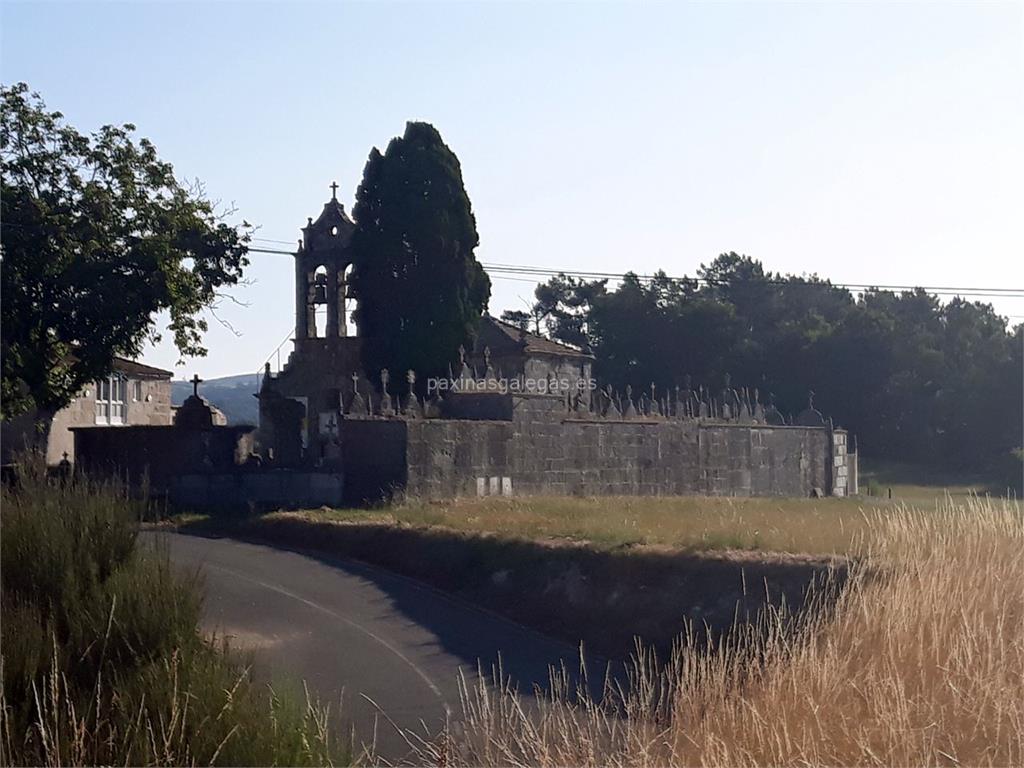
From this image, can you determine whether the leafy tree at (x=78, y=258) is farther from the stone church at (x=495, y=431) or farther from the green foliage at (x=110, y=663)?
the green foliage at (x=110, y=663)

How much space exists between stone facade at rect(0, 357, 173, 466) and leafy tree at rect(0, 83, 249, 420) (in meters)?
11.3

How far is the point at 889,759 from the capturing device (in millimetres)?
7781

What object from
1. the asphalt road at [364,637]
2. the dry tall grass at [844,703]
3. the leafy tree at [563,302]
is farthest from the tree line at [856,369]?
the dry tall grass at [844,703]

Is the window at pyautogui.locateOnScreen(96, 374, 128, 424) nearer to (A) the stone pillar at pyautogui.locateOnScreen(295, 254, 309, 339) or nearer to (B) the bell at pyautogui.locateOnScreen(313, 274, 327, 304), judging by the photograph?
(A) the stone pillar at pyautogui.locateOnScreen(295, 254, 309, 339)

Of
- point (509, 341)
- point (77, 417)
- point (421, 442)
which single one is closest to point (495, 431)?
point (421, 442)

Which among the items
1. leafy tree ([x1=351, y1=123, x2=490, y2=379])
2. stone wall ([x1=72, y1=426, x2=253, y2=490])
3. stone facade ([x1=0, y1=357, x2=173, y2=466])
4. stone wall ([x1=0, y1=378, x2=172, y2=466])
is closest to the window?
stone facade ([x1=0, y1=357, x2=173, y2=466])

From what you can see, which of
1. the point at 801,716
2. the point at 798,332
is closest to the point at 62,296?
the point at 801,716

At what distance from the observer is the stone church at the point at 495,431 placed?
2647 centimetres

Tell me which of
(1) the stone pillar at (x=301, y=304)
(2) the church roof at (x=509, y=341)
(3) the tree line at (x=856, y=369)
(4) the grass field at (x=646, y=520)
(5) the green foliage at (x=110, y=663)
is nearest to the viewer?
(5) the green foliage at (x=110, y=663)

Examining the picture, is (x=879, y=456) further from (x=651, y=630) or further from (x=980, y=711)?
(x=980, y=711)

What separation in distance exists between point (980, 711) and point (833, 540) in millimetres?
9410

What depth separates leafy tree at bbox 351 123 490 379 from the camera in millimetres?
35406

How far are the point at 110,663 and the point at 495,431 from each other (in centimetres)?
1882

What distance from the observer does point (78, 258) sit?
26078mm
